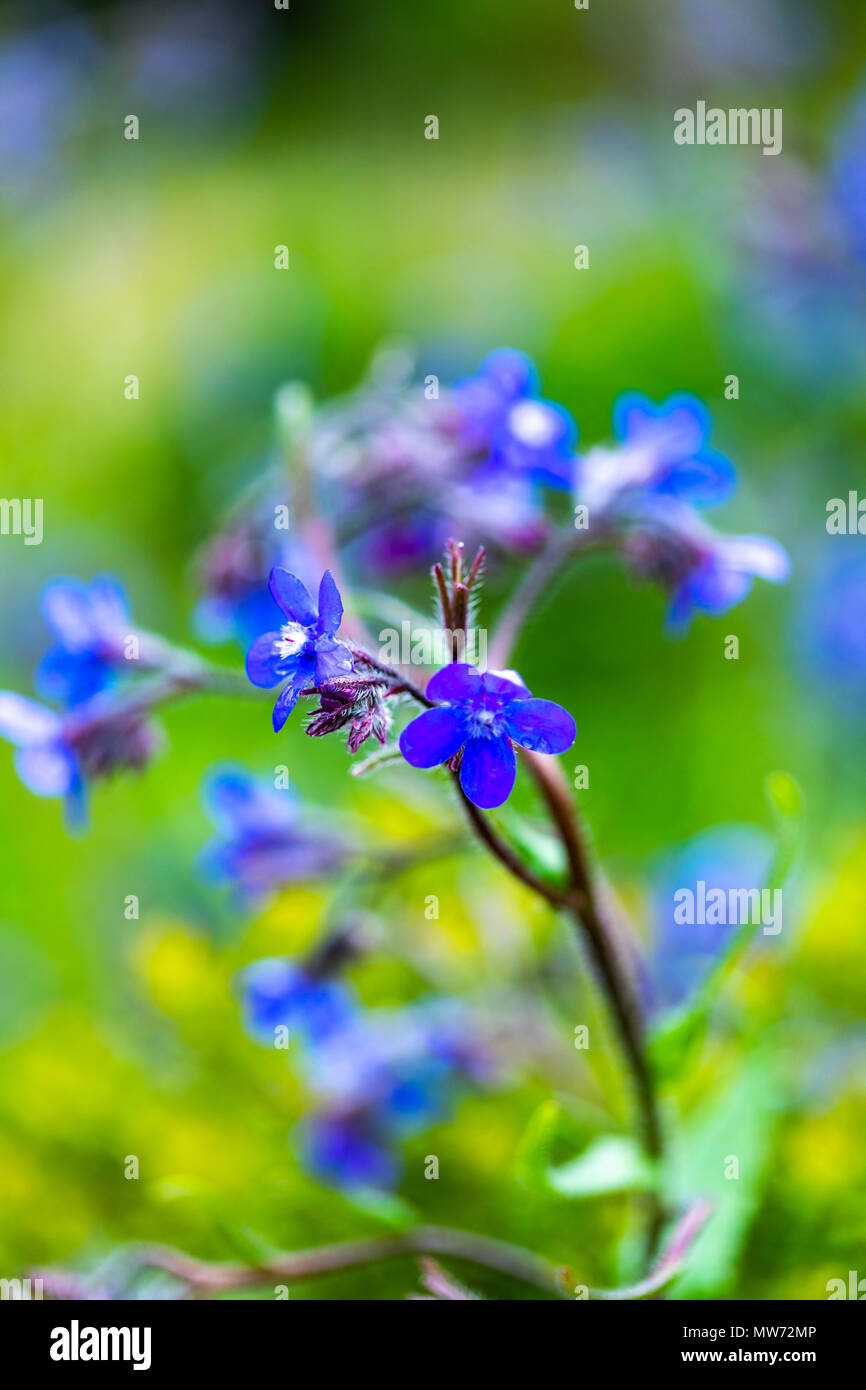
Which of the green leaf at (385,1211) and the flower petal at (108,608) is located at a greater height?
the flower petal at (108,608)

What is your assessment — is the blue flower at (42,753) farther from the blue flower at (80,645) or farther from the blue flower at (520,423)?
the blue flower at (520,423)

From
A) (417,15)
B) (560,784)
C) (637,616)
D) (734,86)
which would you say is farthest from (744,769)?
(417,15)

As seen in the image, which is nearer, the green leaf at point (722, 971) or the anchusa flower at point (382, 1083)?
the green leaf at point (722, 971)
